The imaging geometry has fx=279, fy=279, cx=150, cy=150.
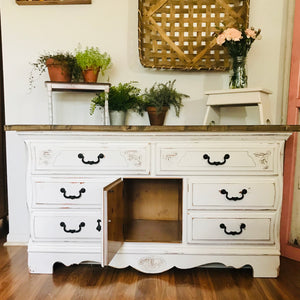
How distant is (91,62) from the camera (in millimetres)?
1858

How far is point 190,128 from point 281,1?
127 cm

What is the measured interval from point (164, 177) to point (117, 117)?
59 centimetres

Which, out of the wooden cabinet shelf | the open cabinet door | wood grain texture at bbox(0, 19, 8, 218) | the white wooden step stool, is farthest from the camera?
wood grain texture at bbox(0, 19, 8, 218)

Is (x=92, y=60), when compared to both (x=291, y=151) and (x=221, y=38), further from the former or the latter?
(x=291, y=151)

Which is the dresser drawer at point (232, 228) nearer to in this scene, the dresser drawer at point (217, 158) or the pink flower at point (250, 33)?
the dresser drawer at point (217, 158)

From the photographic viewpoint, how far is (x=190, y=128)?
1.53 m

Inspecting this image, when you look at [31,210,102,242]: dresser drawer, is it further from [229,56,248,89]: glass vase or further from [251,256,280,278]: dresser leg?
[229,56,248,89]: glass vase

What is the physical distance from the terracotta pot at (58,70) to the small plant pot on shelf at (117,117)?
1.25 ft

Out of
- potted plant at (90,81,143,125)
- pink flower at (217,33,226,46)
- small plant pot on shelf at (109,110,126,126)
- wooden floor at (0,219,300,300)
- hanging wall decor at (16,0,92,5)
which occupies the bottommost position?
wooden floor at (0,219,300,300)

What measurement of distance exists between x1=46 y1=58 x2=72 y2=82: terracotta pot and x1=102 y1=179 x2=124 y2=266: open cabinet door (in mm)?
816

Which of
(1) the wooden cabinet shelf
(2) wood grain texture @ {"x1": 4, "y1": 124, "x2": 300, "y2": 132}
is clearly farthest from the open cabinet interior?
(2) wood grain texture @ {"x1": 4, "y1": 124, "x2": 300, "y2": 132}

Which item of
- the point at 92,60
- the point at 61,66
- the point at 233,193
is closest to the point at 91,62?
the point at 92,60

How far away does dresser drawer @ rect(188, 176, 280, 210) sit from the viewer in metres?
1.59

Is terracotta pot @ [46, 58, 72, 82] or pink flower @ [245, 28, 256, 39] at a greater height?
pink flower @ [245, 28, 256, 39]
